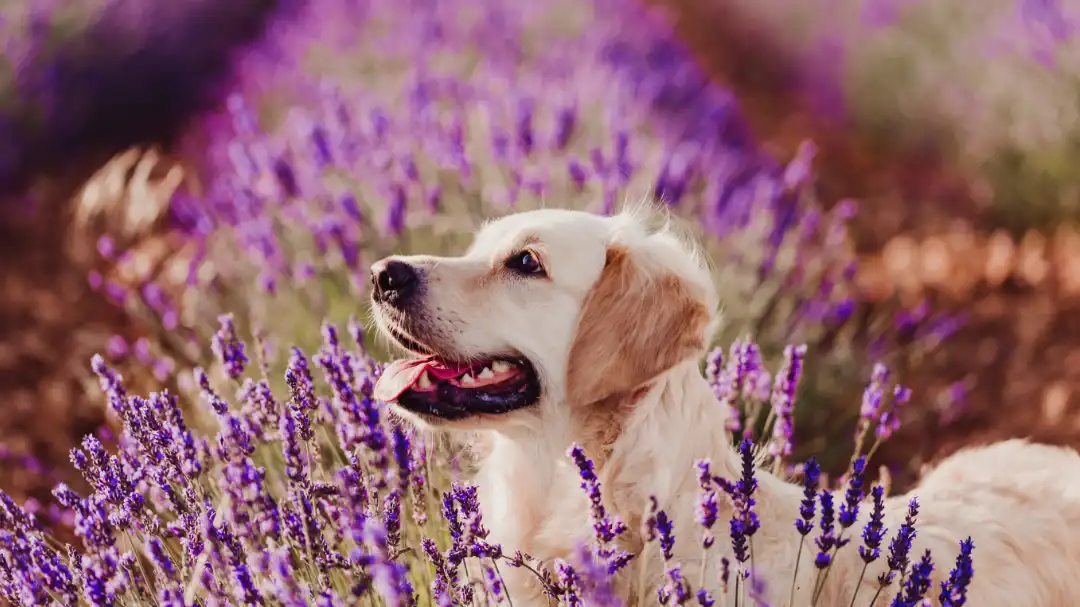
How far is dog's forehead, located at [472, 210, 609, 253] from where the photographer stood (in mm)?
2252

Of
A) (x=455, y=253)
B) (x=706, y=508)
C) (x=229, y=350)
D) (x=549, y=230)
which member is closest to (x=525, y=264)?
(x=549, y=230)

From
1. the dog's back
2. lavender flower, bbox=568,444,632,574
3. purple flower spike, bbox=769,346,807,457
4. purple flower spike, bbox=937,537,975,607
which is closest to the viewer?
purple flower spike, bbox=937,537,975,607

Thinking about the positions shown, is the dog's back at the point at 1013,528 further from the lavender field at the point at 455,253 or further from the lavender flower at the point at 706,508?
the lavender flower at the point at 706,508

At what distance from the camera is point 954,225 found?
6.27 meters

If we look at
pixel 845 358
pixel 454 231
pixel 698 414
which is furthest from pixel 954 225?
pixel 698 414

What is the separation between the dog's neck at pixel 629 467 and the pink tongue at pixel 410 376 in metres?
0.19

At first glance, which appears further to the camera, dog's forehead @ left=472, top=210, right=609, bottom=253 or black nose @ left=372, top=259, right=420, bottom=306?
dog's forehead @ left=472, top=210, right=609, bottom=253

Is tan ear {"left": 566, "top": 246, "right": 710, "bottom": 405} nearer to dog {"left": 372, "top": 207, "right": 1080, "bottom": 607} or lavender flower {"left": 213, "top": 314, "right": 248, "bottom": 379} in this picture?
dog {"left": 372, "top": 207, "right": 1080, "bottom": 607}

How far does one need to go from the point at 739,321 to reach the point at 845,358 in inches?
17.1

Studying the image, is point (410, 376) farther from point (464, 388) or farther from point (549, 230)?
point (549, 230)

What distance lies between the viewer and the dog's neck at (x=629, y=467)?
2.07m

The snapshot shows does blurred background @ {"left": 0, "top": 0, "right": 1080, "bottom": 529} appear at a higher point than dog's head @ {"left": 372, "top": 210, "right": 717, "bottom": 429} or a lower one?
higher

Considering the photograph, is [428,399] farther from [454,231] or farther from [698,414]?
[454,231]

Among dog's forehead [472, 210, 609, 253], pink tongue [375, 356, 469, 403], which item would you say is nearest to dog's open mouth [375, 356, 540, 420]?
pink tongue [375, 356, 469, 403]
